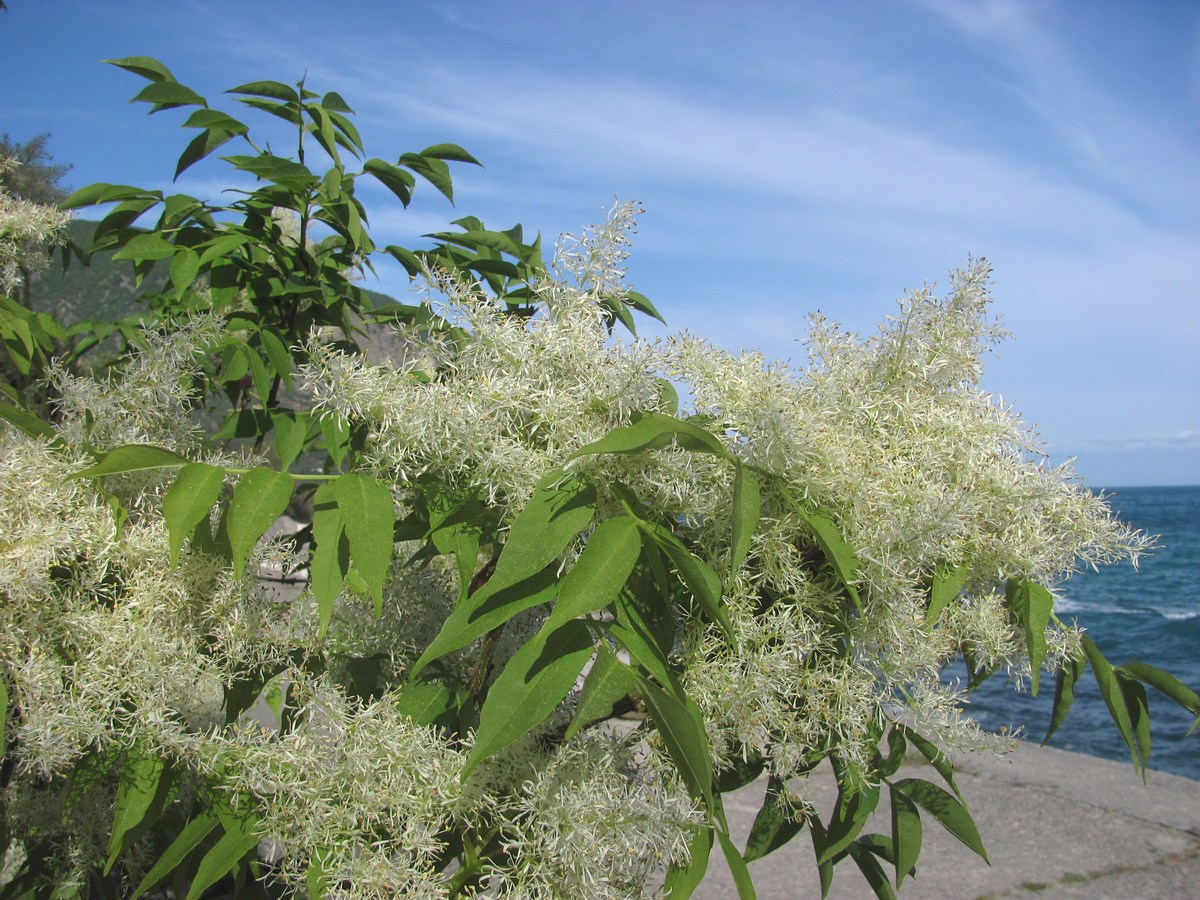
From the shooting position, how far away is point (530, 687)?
935 mm

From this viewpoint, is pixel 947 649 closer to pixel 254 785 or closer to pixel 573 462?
pixel 573 462

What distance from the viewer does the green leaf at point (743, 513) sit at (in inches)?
35.6

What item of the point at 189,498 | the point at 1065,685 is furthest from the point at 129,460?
the point at 1065,685

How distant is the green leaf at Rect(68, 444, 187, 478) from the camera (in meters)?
1.07

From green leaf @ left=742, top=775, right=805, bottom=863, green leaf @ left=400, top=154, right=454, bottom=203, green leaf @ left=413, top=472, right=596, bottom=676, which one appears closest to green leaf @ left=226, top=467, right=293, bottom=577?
green leaf @ left=413, top=472, right=596, bottom=676

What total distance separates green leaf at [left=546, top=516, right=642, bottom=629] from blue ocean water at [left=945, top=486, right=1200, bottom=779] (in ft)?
1.77

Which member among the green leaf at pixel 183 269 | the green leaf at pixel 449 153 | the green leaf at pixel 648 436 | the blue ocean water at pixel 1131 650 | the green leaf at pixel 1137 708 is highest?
the green leaf at pixel 449 153

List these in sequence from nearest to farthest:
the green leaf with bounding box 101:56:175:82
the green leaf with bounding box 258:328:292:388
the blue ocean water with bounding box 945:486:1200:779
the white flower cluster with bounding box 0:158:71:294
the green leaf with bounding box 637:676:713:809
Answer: the green leaf with bounding box 637:676:713:809 → the green leaf with bounding box 258:328:292:388 → the green leaf with bounding box 101:56:175:82 → the white flower cluster with bounding box 0:158:71:294 → the blue ocean water with bounding box 945:486:1200:779

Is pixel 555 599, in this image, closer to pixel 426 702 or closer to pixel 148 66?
pixel 426 702

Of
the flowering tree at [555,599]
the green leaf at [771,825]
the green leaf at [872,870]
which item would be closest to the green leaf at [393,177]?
the flowering tree at [555,599]

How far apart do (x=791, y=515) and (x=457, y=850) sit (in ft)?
2.08

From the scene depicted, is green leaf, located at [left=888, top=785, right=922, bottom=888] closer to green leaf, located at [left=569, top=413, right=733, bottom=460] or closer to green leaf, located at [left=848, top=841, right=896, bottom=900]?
green leaf, located at [left=848, top=841, right=896, bottom=900]

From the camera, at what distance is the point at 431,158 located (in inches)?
75.0

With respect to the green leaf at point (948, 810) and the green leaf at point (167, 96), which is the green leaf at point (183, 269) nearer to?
the green leaf at point (167, 96)
